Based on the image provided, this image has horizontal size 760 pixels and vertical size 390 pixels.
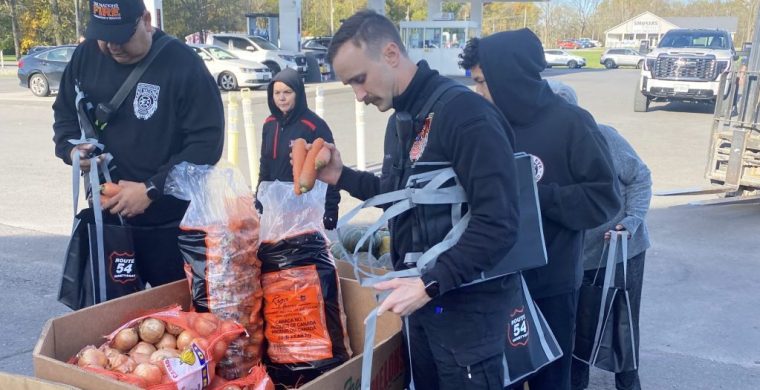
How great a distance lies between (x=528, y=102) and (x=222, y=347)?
4.76ft

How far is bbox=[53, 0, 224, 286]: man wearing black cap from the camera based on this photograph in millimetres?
2805

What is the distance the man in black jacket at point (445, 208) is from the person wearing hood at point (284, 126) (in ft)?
8.44

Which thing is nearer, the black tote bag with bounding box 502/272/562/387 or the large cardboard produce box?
the large cardboard produce box

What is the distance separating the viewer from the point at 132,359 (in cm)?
213

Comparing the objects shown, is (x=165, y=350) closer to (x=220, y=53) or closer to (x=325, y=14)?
(x=220, y=53)

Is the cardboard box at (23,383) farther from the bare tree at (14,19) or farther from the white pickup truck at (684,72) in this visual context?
the bare tree at (14,19)

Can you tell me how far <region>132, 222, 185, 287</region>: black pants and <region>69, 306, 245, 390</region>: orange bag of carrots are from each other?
0.55 m

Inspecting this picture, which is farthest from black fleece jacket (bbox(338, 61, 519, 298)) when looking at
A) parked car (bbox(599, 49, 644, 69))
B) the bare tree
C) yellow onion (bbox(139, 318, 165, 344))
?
parked car (bbox(599, 49, 644, 69))

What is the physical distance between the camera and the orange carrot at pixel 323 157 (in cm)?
221

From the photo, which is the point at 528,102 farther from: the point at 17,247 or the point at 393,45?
the point at 17,247

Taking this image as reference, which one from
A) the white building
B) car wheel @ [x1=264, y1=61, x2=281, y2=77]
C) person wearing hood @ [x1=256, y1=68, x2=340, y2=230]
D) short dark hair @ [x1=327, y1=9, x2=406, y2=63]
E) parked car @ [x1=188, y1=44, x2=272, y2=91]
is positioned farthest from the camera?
the white building

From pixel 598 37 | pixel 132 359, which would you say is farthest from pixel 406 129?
pixel 598 37

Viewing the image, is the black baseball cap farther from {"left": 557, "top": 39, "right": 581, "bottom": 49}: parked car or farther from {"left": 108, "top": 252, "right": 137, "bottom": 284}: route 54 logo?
{"left": 557, "top": 39, "right": 581, "bottom": 49}: parked car

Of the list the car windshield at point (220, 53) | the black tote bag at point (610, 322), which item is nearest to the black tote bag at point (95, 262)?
the black tote bag at point (610, 322)
